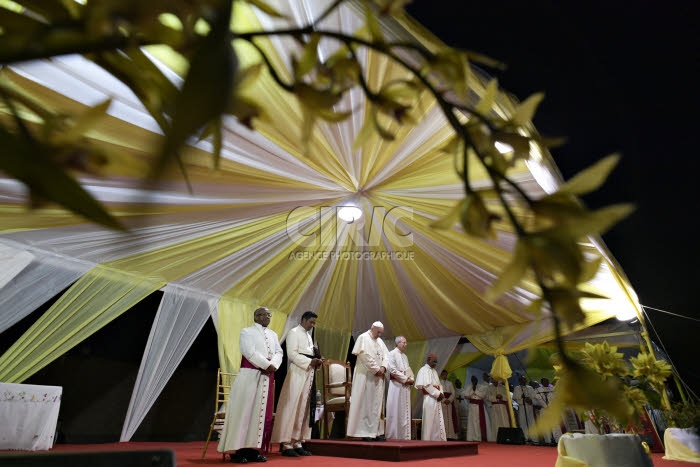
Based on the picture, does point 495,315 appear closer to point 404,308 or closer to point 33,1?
point 404,308

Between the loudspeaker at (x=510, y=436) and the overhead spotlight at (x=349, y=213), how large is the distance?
5166 millimetres

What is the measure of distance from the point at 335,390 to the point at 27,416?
367cm

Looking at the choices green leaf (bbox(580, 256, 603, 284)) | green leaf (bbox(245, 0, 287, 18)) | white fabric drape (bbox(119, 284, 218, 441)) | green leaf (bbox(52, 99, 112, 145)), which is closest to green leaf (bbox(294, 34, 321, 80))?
green leaf (bbox(245, 0, 287, 18))

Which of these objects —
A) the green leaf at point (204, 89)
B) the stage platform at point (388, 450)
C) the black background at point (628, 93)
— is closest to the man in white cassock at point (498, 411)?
the stage platform at point (388, 450)

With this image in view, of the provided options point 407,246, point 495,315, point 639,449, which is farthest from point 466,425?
point 639,449

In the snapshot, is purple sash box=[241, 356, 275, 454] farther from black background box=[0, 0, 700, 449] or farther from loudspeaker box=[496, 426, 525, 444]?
loudspeaker box=[496, 426, 525, 444]

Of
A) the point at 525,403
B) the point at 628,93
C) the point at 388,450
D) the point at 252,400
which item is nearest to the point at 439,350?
the point at 525,403

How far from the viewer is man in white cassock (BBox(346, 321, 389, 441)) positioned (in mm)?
5520

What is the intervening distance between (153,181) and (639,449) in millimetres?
2652

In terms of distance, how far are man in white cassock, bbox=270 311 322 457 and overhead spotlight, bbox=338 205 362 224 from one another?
4.34 ft

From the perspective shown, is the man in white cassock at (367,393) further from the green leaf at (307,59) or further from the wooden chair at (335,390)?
the green leaf at (307,59)

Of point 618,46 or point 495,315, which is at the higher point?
point 495,315

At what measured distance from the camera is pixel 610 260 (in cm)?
397

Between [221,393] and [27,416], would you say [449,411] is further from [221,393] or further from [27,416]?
[27,416]
